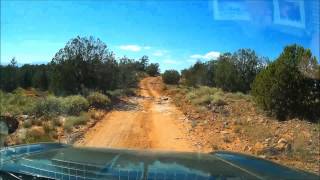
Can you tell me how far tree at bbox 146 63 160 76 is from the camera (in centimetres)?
9875

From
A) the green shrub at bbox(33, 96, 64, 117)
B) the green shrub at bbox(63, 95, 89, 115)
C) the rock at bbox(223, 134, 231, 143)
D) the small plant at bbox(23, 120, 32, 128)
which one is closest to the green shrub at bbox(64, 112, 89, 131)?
the small plant at bbox(23, 120, 32, 128)

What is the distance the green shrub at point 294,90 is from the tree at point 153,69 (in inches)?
2902

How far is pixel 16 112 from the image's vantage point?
2667 cm

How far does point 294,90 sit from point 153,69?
246 ft

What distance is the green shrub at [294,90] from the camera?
24562 mm

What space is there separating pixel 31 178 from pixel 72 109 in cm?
2466

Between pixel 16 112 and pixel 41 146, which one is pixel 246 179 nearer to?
pixel 41 146

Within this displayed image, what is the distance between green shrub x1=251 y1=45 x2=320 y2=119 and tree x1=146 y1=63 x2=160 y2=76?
73712 millimetres

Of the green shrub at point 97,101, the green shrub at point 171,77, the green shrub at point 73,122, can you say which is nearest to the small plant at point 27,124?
the green shrub at point 73,122

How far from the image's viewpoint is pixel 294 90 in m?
24.8

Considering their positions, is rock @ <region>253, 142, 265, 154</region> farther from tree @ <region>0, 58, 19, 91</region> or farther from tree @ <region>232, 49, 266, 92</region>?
tree @ <region>0, 58, 19, 91</region>

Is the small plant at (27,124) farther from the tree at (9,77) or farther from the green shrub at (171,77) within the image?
the green shrub at (171,77)

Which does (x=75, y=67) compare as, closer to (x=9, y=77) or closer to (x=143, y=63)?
(x=9, y=77)

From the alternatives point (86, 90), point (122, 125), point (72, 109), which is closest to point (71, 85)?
point (86, 90)
